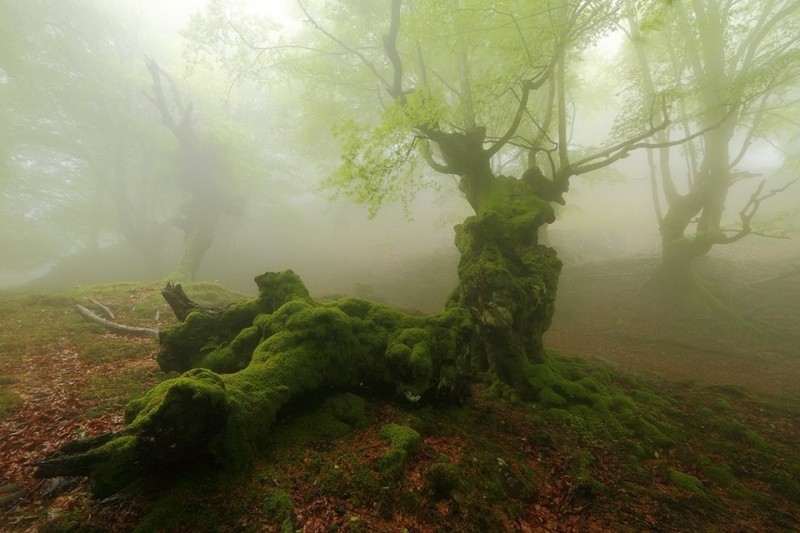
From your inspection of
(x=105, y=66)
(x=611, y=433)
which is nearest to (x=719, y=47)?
(x=611, y=433)

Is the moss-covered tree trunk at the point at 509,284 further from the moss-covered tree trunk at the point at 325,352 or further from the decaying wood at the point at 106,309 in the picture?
the decaying wood at the point at 106,309

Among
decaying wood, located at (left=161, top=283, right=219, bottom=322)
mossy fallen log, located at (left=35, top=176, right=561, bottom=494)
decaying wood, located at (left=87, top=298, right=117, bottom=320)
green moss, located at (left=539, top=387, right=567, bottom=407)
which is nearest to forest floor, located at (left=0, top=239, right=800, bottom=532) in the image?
green moss, located at (left=539, top=387, right=567, bottom=407)

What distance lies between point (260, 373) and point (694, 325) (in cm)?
1447

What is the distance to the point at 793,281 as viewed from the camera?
14.5 m

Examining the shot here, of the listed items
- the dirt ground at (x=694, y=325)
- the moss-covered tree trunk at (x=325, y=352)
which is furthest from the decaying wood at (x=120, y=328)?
the dirt ground at (x=694, y=325)

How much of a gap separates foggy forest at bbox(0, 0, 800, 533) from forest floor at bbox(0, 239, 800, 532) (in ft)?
0.11

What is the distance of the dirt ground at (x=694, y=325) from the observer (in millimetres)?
9883

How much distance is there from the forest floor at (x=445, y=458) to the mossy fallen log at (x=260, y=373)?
0.28m

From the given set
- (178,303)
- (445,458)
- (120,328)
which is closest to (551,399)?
(445,458)

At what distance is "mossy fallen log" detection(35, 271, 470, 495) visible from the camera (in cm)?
348

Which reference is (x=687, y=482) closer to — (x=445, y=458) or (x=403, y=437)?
(x=445, y=458)

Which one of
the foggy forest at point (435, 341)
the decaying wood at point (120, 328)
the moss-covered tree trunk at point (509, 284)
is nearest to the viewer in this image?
the foggy forest at point (435, 341)

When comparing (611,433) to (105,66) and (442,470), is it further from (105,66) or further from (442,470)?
(105,66)

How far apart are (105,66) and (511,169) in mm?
24470
